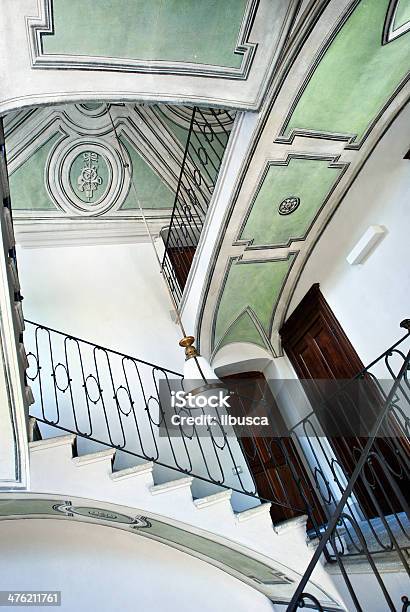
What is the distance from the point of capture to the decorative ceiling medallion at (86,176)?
6129 millimetres

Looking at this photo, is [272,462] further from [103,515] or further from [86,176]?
[86,176]

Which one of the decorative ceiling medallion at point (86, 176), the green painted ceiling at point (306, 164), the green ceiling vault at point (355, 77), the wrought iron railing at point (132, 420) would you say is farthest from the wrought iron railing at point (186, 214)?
the green ceiling vault at point (355, 77)

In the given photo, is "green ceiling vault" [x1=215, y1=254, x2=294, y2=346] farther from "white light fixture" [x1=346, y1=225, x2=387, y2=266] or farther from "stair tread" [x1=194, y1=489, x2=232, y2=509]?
"stair tread" [x1=194, y1=489, x2=232, y2=509]

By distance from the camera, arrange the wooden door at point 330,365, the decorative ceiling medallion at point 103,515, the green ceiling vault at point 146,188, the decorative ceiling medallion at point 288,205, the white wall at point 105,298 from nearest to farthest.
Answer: the decorative ceiling medallion at point 103,515
the wooden door at point 330,365
the decorative ceiling medallion at point 288,205
the white wall at point 105,298
the green ceiling vault at point 146,188

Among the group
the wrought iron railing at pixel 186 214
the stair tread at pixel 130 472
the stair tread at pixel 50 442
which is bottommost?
the stair tread at pixel 130 472

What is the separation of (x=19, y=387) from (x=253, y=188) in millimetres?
2554

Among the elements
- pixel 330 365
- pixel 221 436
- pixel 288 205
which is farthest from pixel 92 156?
pixel 330 365

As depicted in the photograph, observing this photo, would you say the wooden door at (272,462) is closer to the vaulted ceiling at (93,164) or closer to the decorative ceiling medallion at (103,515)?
the decorative ceiling medallion at (103,515)

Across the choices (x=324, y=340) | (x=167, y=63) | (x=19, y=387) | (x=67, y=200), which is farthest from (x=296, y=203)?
(x=67, y=200)

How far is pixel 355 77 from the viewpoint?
338cm

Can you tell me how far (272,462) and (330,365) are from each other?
1.25 meters

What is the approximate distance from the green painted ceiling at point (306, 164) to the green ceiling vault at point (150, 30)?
0.65 m

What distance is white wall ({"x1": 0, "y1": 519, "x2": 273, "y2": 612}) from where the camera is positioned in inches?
133

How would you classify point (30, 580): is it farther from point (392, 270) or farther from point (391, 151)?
point (391, 151)
